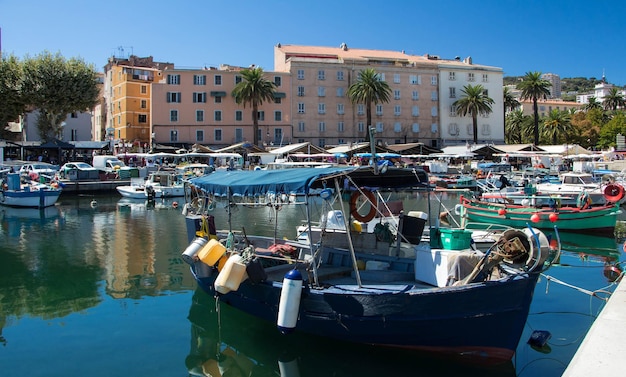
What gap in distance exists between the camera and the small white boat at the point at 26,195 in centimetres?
3484

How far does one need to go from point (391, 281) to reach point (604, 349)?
4070mm

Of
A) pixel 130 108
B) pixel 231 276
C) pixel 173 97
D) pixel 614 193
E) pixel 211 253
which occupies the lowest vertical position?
pixel 231 276

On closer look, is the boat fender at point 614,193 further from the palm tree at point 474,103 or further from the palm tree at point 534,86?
the palm tree at point 534,86

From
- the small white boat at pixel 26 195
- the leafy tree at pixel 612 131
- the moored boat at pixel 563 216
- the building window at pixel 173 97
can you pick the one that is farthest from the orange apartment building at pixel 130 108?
the leafy tree at pixel 612 131

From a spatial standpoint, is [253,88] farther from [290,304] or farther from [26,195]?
[290,304]

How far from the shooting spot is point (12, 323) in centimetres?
1252

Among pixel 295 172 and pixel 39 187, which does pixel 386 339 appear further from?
pixel 39 187

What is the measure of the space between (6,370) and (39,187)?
29533 mm

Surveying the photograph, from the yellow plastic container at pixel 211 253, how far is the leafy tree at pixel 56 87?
156 feet

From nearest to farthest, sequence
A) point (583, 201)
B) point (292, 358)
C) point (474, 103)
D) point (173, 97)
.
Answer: point (292, 358) → point (583, 201) → point (173, 97) → point (474, 103)

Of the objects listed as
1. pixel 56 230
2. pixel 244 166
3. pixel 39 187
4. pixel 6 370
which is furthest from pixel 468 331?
pixel 244 166

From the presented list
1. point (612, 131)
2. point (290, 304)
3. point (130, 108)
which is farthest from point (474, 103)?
point (290, 304)

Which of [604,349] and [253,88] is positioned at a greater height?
[253,88]

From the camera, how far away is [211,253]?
11180 millimetres
